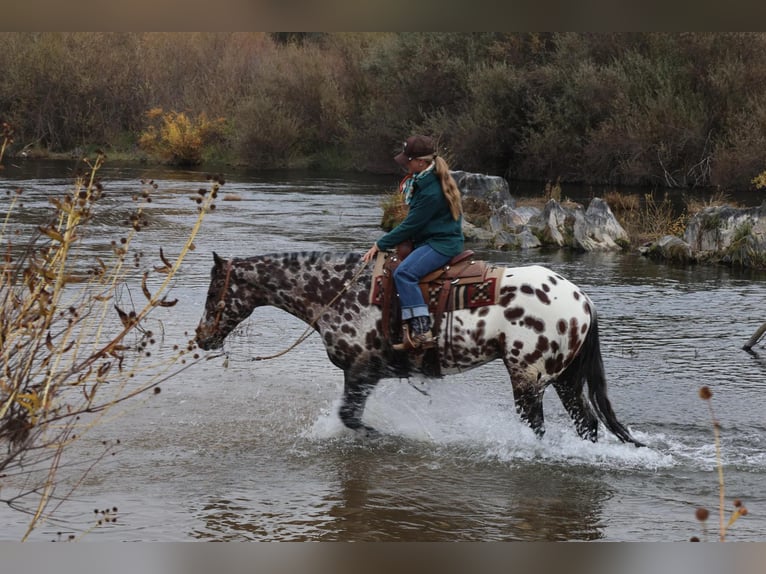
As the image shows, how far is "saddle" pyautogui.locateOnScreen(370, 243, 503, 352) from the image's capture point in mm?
7277

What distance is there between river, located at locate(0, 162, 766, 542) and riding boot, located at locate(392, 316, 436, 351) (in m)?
0.85

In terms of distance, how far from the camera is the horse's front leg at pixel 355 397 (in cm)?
772

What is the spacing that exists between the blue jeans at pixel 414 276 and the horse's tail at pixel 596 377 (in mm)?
1168

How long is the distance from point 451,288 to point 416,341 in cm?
45

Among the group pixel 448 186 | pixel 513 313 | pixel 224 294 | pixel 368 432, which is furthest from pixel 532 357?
pixel 224 294

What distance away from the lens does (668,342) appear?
38.6ft

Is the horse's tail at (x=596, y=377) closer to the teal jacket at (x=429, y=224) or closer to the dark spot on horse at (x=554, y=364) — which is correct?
the dark spot on horse at (x=554, y=364)

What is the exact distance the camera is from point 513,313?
721cm

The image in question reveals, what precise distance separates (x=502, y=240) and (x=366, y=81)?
2945 centimetres

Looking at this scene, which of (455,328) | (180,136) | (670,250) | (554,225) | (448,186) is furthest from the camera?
(180,136)

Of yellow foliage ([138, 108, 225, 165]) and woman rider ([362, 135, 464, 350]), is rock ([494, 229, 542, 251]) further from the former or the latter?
yellow foliage ([138, 108, 225, 165])

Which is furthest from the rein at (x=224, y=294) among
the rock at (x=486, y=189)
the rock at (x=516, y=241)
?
the rock at (x=486, y=189)

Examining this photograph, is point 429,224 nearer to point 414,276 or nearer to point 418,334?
point 414,276

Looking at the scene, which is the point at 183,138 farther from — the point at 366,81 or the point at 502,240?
the point at 502,240
